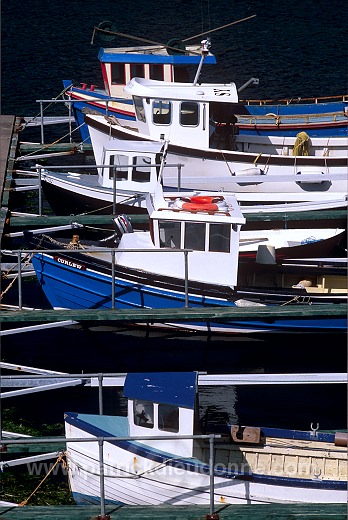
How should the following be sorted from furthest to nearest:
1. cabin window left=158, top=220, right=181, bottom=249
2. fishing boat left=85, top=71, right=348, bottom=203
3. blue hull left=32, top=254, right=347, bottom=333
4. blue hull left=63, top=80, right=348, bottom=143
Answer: blue hull left=63, top=80, right=348, bottom=143 → fishing boat left=85, top=71, right=348, bottom=203 → blue hull left=32, top=254, right=347, bottom=333 → cabin window left=158, top=220, right=181, bottom=249

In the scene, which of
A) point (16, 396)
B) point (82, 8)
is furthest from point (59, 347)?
point (82, 8)

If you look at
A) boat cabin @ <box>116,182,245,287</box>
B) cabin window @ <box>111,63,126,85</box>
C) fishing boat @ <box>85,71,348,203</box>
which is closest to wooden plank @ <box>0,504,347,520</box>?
boat cabin @ <box>116,182,245,287</box>

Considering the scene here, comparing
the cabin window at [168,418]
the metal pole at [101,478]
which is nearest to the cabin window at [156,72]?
the cabin window at [168,418]

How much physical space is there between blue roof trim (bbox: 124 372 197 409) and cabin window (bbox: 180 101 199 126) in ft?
42.2

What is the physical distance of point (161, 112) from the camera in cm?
2645

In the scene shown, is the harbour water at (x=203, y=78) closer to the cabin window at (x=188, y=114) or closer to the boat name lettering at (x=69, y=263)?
the boat name lettering at (x=69, y=263)

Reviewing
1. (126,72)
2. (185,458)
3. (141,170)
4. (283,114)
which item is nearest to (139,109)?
(141,170)

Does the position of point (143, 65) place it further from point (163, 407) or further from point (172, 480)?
point (172, 480)

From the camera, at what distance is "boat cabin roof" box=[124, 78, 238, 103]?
25.9 metres

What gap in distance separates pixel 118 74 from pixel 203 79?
9683mm

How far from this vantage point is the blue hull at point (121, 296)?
19828 mm

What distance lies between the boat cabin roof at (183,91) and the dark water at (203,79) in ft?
20.2

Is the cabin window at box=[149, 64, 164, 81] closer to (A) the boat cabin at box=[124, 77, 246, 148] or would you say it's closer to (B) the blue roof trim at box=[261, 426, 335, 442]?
(A) the boat cabin at box=[124, 77, 246, 148]

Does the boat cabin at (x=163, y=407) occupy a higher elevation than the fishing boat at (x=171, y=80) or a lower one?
lower
